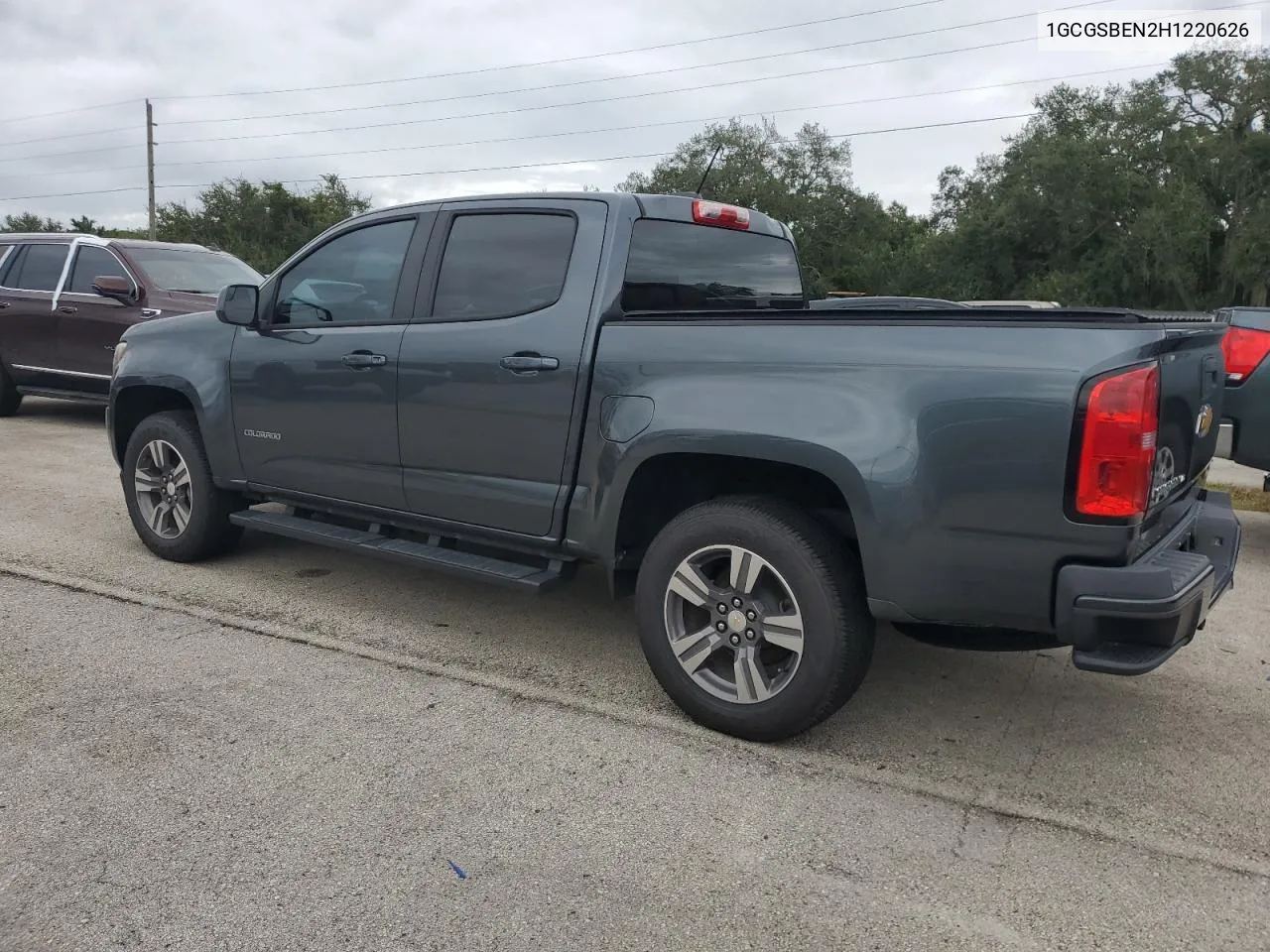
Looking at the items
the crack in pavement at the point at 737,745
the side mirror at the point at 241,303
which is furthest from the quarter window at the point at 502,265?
the crack in pavement at the point at 737,745

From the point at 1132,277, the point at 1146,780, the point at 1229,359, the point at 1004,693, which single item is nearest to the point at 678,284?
the point at 1004,693

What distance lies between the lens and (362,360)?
4.33 meters

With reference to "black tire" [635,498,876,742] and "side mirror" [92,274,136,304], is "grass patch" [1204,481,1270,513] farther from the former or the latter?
"side mirror" [92,274,136,304]

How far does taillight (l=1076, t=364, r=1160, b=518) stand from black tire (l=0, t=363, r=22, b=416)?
1124cm

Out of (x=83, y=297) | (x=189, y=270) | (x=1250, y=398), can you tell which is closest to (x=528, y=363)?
(x=1250, y=398)

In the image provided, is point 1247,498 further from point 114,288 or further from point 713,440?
point 114,288

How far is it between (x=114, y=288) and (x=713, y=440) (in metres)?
8.06

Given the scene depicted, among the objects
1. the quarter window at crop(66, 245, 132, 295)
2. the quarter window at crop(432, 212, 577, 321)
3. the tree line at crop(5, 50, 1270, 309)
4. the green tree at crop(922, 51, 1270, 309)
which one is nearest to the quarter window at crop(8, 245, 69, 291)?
the quarter window at crop(66, 245, 132, 295)

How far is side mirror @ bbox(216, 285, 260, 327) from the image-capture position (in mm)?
4758

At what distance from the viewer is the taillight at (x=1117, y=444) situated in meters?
2.68

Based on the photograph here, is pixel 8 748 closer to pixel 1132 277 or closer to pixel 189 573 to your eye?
pixel 189 573

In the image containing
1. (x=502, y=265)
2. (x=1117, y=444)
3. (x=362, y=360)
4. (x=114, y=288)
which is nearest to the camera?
(x=1117, y=444)

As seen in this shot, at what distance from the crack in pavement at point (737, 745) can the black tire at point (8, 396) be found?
7.36 metres

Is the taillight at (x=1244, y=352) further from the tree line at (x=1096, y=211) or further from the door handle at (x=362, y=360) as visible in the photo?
the tree line at (x=1096, y=211)
